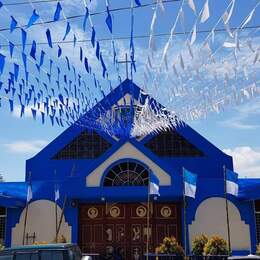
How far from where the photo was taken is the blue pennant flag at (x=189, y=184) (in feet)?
67.5

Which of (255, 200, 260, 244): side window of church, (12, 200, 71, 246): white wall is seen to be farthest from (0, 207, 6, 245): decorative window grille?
(255, 200, 260, 244): side window of church

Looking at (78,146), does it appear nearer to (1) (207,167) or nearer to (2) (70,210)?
(2) (70,210)

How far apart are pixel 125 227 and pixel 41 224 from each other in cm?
414

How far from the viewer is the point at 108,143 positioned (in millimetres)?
27531

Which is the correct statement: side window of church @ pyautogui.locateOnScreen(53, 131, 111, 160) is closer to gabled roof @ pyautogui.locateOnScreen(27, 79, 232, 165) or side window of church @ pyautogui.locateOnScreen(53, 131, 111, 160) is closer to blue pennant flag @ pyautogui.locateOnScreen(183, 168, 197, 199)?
gabled roof @ pyautogui.locateOnScreen(27, 79, 232, 165)

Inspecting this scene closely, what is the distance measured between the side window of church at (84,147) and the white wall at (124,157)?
4039 millimetres

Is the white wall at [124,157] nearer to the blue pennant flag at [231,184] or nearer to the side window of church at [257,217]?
the blue pennant flag at [231,184]

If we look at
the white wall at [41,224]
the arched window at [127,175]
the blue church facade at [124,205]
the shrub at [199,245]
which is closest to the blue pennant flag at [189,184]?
the blue church facade at [124,205]

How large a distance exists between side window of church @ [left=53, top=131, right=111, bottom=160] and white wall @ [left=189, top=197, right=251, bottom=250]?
758 cm

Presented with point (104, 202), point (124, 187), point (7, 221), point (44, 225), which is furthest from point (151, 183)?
point (7, 221)

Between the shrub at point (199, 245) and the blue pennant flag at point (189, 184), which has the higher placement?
the blue pennant flag at point (189, 184)

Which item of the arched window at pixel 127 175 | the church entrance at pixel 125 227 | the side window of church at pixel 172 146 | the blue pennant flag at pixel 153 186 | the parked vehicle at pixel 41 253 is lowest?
the parked vehicle at pixel 41 253

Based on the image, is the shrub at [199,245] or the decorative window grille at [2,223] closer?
the shrub at [199,245]

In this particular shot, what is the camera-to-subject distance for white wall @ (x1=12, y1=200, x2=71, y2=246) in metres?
22.8
